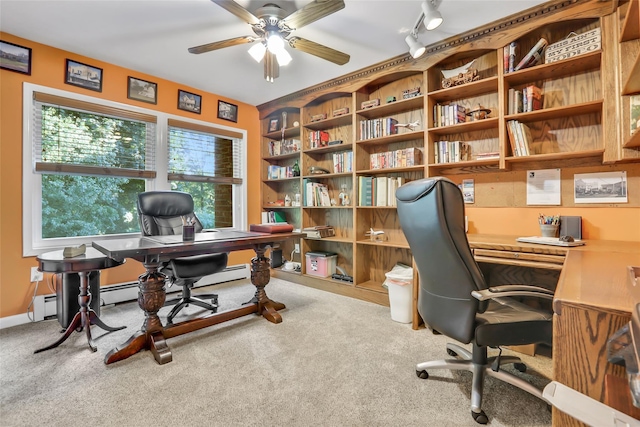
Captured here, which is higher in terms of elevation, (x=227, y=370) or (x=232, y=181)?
(x=232, y=181)

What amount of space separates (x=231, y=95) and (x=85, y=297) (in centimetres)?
280

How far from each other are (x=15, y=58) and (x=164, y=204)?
166 cm

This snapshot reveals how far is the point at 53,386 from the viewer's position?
61.0 inches

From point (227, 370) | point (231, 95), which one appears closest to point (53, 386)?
point (227, 370)

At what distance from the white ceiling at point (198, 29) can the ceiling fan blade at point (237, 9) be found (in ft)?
0.61

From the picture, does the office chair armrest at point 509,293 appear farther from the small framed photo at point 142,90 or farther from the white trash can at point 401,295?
the small framed photo at point 142,90

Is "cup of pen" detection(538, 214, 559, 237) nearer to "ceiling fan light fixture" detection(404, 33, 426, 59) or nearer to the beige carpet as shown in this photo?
the beige carpet

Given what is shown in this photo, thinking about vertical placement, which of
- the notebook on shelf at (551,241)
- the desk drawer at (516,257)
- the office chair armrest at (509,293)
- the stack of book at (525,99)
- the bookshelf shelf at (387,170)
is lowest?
the office chair armrest at (509,293)

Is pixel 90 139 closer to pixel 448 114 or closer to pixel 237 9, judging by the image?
pixel 237 9

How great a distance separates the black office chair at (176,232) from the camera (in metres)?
2.35

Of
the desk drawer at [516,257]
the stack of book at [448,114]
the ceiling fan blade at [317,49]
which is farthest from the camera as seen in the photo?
the stack of book at [448,114]

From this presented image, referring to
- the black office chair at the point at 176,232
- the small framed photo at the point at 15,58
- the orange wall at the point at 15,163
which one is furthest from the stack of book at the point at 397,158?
the small framed photo at the point at 15,58

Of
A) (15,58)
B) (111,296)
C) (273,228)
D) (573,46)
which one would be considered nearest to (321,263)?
(273,228)

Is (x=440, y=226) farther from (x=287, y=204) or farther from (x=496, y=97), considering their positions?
(x=287, y=204)
